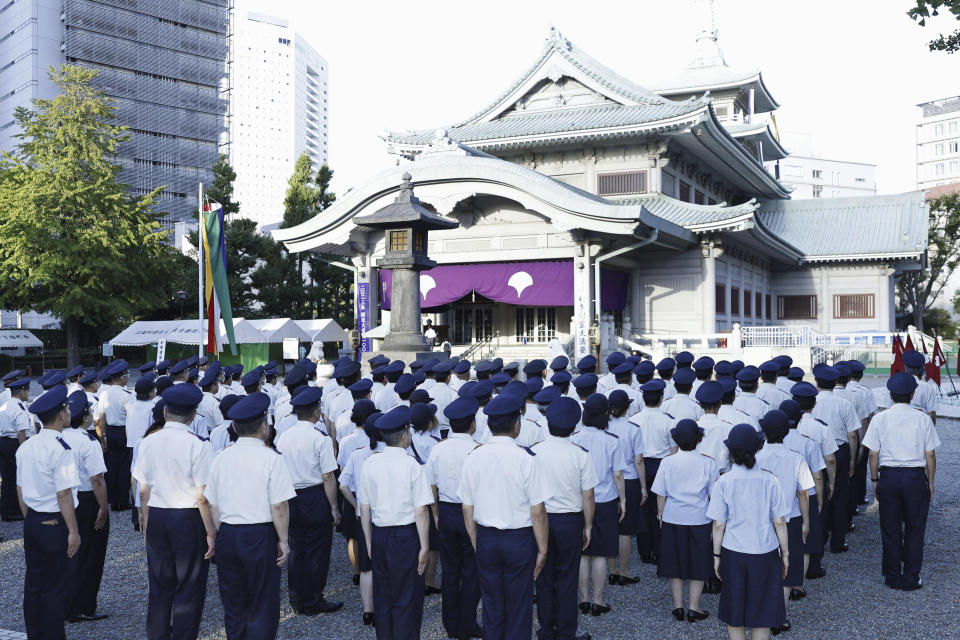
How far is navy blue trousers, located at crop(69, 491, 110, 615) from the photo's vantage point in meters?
5.50

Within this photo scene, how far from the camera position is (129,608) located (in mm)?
5852

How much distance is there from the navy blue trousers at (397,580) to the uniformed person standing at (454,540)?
1.87 feet

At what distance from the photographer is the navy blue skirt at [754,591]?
4363mm

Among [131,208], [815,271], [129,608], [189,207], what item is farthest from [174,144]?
[129,608]

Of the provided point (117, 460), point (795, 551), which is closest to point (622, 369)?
point (795, 551)

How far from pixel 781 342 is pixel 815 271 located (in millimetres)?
10597

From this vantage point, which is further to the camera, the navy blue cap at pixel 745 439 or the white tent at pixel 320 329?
the white tent at pixel 320 329

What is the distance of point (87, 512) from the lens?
18.1 feet

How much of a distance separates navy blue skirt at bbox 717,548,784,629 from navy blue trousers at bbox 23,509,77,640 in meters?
4.50

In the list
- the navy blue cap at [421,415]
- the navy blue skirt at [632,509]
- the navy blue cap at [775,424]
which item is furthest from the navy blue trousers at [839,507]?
the navy blue cap at [421,415]

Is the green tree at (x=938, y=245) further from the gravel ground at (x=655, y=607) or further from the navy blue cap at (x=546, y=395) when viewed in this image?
the navy blue cap at (x=546, y=395)

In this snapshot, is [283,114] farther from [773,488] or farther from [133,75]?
[773,488]

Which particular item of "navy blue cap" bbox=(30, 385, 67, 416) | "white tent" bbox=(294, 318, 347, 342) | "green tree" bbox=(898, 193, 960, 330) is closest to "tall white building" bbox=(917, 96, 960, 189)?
"green tree" bbox=(898, 193, 960, 330)

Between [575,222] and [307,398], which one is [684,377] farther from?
[575,222]
